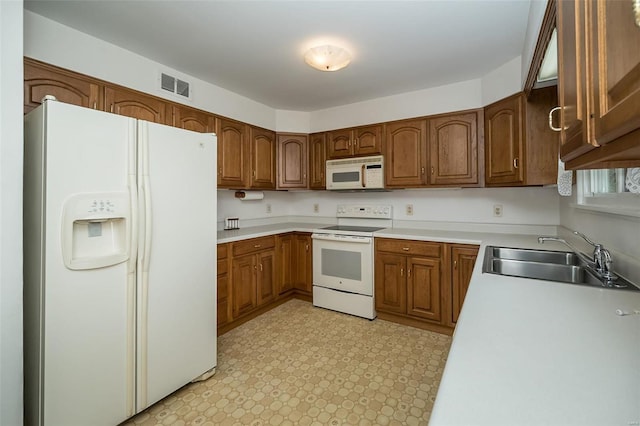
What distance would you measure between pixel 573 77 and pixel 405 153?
228cm

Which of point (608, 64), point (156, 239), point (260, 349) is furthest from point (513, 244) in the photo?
point (156, 239)

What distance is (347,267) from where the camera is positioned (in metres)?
3.07

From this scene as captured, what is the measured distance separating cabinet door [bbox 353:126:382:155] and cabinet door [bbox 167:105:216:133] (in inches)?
60.3

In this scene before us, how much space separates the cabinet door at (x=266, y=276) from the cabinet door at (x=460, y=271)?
1.82m

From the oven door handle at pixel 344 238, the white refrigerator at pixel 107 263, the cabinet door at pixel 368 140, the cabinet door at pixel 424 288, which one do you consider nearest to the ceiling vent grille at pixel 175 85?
the white refrigerator at pixel 107 263

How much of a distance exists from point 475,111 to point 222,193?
2.67m

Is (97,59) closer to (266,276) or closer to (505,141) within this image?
(266,276)

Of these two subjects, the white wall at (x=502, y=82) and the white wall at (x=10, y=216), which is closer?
the white wall at (x=10, y=216)

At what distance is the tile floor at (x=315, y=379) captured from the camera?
167cm

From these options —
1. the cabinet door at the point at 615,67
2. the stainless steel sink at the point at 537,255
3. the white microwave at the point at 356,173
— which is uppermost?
the white microwave at the point at 356,173

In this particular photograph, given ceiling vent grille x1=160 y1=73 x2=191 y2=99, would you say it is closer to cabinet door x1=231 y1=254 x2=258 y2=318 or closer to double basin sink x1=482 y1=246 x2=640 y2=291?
cabinet door x1=231 y1=254 x2=258 y2=318

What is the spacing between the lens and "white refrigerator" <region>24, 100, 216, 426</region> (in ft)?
4.39

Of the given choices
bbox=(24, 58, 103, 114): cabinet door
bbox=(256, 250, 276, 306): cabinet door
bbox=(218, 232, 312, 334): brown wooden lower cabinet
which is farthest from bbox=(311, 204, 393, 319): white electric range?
bbox=(24, 58, 103, 114): cabinet door

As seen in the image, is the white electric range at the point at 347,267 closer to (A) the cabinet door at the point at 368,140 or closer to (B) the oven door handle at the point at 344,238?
(B) the oven door handle at the point at 344,238
